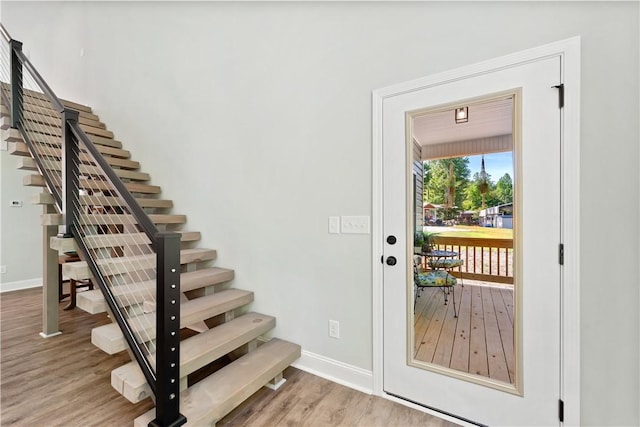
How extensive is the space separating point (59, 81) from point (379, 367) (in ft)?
22.0

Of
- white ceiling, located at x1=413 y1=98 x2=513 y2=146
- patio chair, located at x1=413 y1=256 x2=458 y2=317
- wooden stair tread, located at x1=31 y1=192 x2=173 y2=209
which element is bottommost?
patio chair, located at x1=413 y1=256 x2=458 y2=317

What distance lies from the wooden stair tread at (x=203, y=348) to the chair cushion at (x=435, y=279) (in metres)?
1.23

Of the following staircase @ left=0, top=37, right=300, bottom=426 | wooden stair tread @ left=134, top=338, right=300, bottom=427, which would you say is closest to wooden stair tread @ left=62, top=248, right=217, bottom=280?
staircase @ left=0, top=37, right=300, bottom=426

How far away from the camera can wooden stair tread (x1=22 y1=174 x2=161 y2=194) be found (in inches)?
97.2

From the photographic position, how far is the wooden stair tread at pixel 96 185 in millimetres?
2469

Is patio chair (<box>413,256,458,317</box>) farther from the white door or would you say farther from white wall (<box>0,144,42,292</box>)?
white wall (<box>0,144,42,292</box>)

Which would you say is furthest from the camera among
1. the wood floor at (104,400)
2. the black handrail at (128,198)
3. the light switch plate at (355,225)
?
the light switch plate at (355,225)

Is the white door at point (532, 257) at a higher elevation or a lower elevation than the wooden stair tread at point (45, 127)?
lower

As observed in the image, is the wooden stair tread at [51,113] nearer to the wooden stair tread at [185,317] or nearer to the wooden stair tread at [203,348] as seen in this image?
the wooden stair tread at [185,317]

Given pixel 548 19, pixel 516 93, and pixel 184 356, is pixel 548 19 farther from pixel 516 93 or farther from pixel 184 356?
pixel 184 356

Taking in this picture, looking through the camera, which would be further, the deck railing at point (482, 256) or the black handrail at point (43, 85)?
the black handrail at point (43, 85)

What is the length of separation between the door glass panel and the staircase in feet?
3.50

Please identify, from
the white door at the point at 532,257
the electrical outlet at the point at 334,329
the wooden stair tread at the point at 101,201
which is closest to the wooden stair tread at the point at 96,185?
the wooden stair tread at the point at 101,201

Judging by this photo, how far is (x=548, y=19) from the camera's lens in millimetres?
1470
